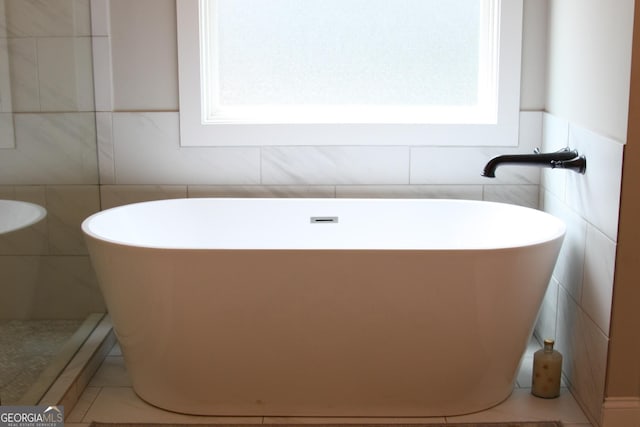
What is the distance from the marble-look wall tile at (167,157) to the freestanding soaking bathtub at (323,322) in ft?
2.33

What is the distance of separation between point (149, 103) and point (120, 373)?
3.84 ft

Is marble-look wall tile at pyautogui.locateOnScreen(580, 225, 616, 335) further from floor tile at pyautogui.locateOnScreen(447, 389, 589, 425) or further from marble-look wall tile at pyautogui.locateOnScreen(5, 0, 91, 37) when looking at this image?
marble-look wall tile at pyautogui.locateOnScreen(5, 0, 91, 37)

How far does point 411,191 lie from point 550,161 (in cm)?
77

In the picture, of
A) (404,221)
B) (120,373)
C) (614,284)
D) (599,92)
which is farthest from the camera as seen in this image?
(404,221)

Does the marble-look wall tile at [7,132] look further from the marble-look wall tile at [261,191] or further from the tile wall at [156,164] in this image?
the marble-look wall tile at [261,191]

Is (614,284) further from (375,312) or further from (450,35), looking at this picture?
(450,35)

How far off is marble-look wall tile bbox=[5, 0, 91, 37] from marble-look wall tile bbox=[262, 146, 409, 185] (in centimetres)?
94

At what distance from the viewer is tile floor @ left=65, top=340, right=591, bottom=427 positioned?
2.94 m

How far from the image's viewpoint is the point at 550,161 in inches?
125

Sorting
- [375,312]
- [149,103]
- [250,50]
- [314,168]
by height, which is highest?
[250,50]

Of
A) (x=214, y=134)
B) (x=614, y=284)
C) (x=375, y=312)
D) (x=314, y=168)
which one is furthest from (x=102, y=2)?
(x=614, y=284)

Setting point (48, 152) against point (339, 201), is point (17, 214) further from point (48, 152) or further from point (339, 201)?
point (339, 201)

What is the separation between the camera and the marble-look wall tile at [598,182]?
8.93ft

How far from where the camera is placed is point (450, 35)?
381cm
